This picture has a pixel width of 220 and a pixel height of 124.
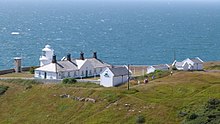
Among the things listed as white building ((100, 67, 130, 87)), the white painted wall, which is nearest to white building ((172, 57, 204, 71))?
white building ((100, 67, 130, 87))

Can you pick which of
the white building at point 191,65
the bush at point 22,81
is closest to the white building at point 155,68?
the white building at point 191,65

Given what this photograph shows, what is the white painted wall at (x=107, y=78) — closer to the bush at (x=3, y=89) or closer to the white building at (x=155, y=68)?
the bush at (x=3, y=89)

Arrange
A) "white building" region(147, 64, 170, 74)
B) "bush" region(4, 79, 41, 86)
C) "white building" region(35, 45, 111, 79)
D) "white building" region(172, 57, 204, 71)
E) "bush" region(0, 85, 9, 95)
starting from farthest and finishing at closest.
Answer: "white building" region(172, 57, 204, 71) → "white building" region(147, 64, 170, 74) → "white building" region(35, 45, 111, 79) → "bush" region(4, 79, 41, 86) → "bush" region(0, 85, 9, 95)

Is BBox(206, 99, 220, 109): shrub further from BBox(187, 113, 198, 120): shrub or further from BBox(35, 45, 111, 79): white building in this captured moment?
BBox(35, 45, 111, 79): white building

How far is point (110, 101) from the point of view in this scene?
68.6m

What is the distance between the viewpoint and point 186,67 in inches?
3757

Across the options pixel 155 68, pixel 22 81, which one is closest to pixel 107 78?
pixel 22 81

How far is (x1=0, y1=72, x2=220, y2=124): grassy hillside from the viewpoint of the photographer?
6481cm

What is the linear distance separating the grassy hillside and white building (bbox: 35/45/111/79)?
25.3ft

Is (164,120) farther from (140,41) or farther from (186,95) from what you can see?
(140,41)

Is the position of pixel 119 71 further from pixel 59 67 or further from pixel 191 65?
pixel 191 65

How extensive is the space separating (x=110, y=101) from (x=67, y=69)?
1923 centimetres

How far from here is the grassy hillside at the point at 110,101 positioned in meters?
64.8

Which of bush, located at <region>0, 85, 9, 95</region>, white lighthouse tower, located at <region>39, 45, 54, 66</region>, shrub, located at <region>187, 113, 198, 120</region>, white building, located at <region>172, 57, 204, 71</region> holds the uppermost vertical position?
white lighthouse tower, located at <region>39, 45, 54, 66</region>
